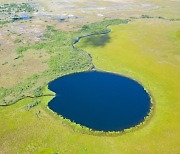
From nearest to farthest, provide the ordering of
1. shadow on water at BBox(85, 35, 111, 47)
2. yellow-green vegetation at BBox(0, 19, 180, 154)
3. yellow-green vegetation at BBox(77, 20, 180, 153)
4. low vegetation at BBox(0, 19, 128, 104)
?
yellow-green vegetation at BBox(0, 19, 180, 154), yellow-green vegetation at BBox(77, 20, 180, 153), low vegetation at BBox(0, 19, 128, 104), shadow on water at BBox(85, 35, 111, 47)

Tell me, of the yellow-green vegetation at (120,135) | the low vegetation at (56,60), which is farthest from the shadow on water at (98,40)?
the low vegetation at (56,60)

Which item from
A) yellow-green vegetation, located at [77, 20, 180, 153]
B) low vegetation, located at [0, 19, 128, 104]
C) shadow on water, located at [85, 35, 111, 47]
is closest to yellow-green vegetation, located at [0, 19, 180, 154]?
yellow-green vegetation, located at [77, 20, 180, 153]

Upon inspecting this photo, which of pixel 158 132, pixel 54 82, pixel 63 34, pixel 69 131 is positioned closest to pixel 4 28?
pixel 63 34

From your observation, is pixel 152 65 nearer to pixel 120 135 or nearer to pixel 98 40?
pixel 98 40

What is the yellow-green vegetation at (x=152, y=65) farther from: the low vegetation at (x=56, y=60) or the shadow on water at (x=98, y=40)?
the low vegetation at (x=56, y=60)

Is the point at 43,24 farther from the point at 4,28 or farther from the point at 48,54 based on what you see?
the point at 48,54

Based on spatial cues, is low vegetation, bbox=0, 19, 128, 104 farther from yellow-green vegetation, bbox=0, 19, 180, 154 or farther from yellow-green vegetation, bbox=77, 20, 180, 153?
yellow-green vegetation, bbox=77, 20, 180, 153

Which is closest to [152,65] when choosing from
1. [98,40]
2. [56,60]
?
[98,40]
